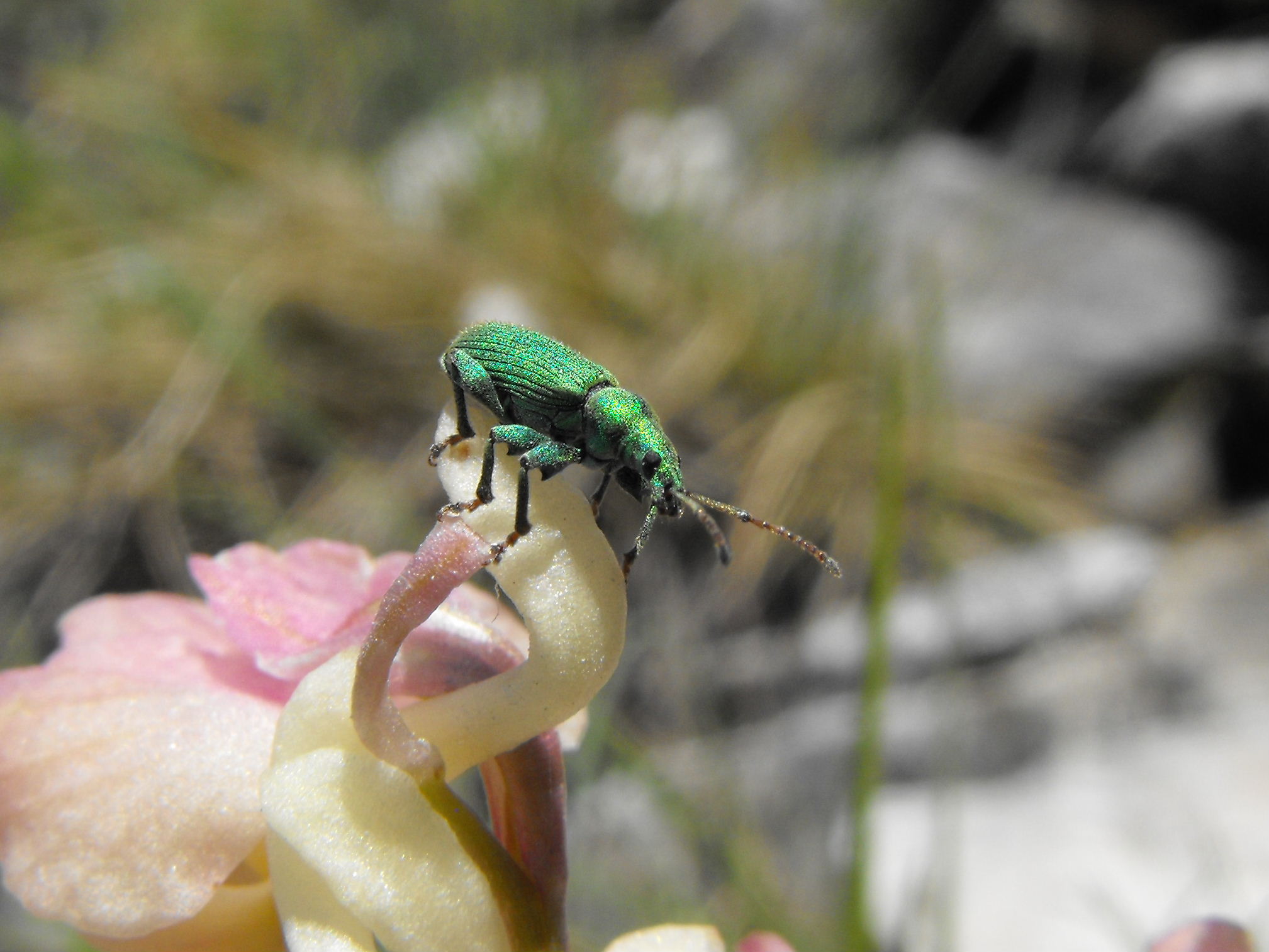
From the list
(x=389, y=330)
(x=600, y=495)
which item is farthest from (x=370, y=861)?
(x=389, y=330)

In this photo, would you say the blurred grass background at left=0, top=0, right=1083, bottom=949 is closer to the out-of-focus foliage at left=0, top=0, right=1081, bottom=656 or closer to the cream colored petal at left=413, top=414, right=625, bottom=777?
the out-of-focus foliage at left=0, top=0, right=1081, bottom=656

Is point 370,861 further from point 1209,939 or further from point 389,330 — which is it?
point 389,330

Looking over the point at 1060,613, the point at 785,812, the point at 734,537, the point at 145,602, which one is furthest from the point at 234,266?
the point at 145,602

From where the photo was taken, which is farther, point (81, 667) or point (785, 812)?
point (785, 812)

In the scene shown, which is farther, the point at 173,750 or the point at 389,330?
the point at 389,330

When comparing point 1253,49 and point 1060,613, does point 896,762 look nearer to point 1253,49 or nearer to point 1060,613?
point 1060,613

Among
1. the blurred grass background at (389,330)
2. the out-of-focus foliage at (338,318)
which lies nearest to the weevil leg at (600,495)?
the blurred grass background at (389,330)

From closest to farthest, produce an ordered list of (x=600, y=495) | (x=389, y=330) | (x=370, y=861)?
(x=370, y=861), (x=600, y=495), (x=389, y=330)

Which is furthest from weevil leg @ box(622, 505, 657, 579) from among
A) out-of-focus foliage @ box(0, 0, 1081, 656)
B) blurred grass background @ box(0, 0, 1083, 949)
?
out-of-focus foliage @ box(0, 0, 1081, 656)
